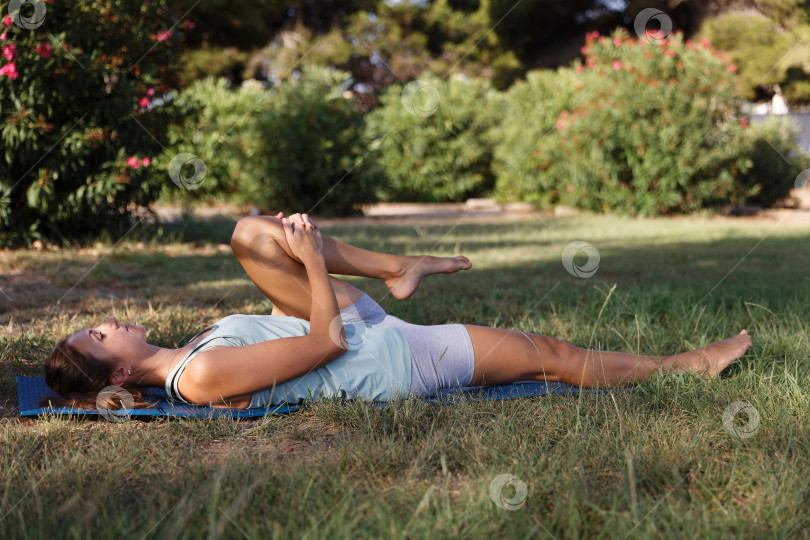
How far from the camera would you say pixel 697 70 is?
335 inches

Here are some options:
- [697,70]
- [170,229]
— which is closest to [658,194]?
[697,70]

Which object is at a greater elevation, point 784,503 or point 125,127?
point 125,127

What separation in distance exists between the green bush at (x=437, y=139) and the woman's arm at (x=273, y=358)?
954cm

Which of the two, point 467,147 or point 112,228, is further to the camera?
point 467,147

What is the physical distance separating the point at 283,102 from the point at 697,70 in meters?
5.03

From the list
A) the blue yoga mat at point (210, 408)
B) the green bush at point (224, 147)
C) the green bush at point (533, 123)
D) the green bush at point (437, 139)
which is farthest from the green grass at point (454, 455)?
the green bush at point (437, 139)

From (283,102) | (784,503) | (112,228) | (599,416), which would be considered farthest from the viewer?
(283,102)

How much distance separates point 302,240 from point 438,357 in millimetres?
578

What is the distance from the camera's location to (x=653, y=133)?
8383 mm

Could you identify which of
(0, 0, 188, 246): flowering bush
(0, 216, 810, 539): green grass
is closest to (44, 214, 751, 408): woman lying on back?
(0, 216, 810, 539): green grass

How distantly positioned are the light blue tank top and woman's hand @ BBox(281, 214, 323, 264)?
28 cm

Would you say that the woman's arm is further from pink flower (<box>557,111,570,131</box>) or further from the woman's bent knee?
pink flower (<box>557,111,570,131</box>)

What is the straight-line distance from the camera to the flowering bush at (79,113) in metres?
5.00

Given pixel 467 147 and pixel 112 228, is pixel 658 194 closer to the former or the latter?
pixel 467 147
